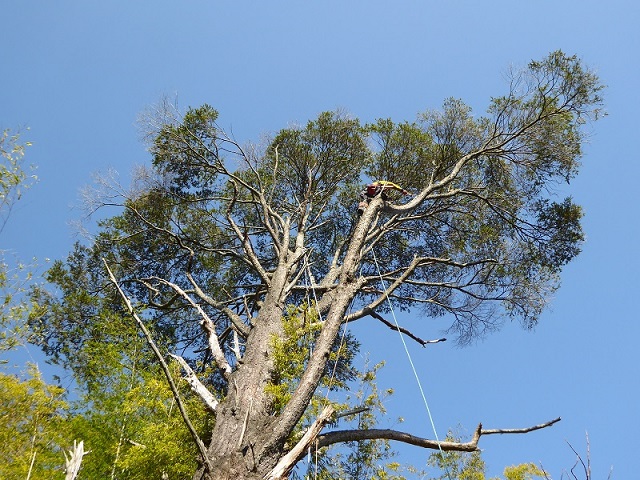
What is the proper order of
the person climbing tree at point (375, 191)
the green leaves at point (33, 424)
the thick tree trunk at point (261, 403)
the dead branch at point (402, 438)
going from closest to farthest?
the thick tree trunk at point (261, 403), the dead branch at point (402, 438), the green leaves at point (33, 424), the person climbing tree at point (375, 191)

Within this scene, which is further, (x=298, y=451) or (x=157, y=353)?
(x=298, y=451)

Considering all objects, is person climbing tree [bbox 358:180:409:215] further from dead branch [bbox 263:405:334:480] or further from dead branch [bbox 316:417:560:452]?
dead branch [bbox 263:405:334:480]

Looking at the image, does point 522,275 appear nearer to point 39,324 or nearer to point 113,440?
point 113,440

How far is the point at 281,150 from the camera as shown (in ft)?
35.2

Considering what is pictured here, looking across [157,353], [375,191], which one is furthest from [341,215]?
[157,353]

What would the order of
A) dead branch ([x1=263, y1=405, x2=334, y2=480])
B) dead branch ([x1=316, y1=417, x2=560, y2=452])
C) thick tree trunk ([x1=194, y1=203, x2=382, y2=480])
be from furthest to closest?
dead branch ([x1=316, y1=417, x2=560, y2=452]) → thick tree trunk ([x1=194, y1=203, x2=382, y2=480]) → dead branch ([x1=263, y1=405, x2=334, y2=480])

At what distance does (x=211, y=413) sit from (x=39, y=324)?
5150 millimetres

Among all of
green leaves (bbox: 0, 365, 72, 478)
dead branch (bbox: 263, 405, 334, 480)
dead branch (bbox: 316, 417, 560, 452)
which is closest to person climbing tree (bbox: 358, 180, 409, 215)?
dead branch (bbox: 316, 417, 560, 452)

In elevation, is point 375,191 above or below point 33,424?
above

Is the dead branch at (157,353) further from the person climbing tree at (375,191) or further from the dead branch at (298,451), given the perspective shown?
the person climbing tree at (375,191)

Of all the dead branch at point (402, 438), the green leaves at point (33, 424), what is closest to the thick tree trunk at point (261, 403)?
the dead branch at point (402, 438)

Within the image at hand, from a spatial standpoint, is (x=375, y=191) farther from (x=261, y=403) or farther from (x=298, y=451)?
(x=298, y=451)

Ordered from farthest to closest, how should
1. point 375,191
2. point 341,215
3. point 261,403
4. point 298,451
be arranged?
point 341,215 → point 375,191 → point 261,403 → point 298,451

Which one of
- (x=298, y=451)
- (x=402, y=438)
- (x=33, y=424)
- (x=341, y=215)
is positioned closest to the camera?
(x=298, y=451)
